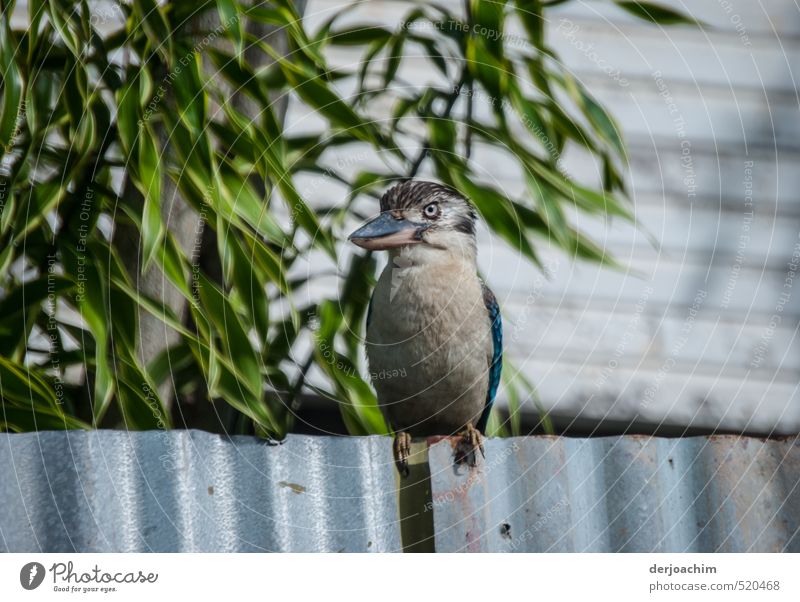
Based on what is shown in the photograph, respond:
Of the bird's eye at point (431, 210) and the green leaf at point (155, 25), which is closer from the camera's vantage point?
the green leaf at point (155, 25)

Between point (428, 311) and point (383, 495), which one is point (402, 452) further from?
point (428, 311)

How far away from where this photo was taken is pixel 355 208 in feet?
5.69

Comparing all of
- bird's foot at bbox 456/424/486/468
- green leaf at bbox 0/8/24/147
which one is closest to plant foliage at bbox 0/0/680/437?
green leaf at bbox 0/8/24/147

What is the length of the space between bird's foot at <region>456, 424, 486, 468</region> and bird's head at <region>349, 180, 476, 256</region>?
27 cm

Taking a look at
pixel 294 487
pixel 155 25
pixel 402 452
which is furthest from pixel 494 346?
pixel 155 25

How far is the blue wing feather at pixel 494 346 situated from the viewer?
1533 millimetres

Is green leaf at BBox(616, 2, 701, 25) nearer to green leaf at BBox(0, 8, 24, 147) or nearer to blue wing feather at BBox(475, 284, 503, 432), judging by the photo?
blue wing feather at BBox(475, 284, 503, 432)

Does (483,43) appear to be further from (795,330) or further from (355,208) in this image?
(795,330)

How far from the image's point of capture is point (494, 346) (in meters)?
1.55

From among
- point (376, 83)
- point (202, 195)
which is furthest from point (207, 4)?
point (376, 83)

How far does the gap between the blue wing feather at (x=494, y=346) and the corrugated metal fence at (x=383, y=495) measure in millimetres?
218

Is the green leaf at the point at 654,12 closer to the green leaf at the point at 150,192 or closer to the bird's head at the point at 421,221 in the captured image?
the bird's head at the point at 421,221

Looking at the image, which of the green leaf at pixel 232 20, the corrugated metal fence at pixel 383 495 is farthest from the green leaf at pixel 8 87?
the corrugated metal fence at pixel 383 495
